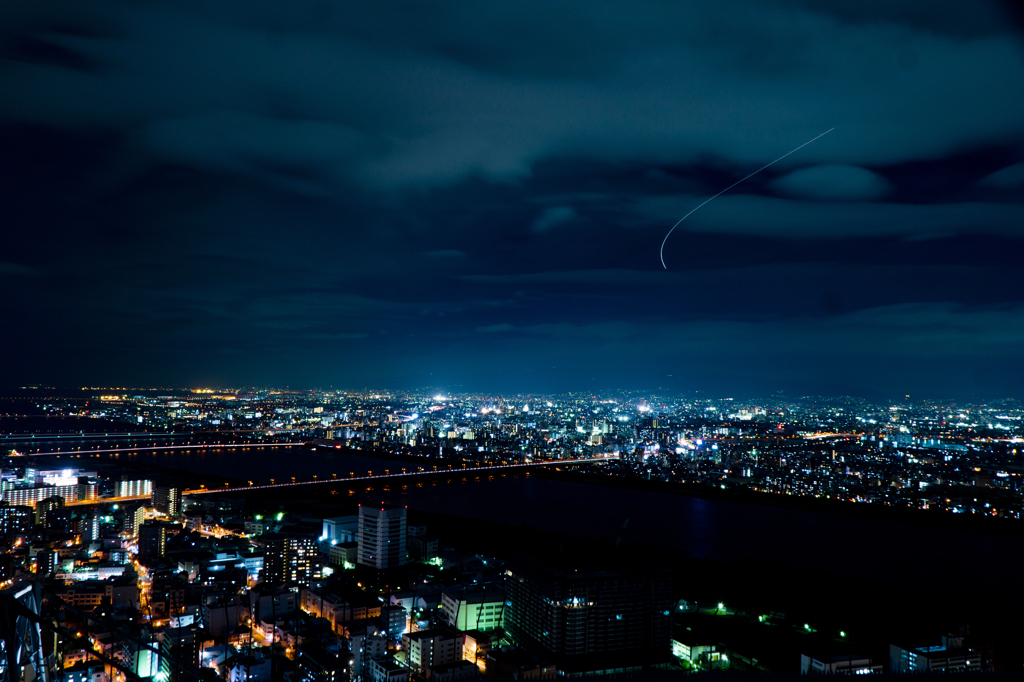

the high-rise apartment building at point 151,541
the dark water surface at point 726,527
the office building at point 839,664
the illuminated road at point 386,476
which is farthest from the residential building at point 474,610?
the illuminated road at point 386,476

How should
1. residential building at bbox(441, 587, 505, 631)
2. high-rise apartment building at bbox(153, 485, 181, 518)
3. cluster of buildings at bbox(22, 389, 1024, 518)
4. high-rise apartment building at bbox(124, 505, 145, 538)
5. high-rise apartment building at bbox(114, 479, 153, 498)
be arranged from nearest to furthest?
residential building at bbox(441, 587, 505, 631)
high-rise apartment building at bbox(124, 505, 145, 538)
high-rise apartment building at bbox(153, 485, 181, 518)
high-rise apartment building at bbox(114, 479, 153, 498)
cluster of buildings at bbox(22, 389, 1024, 518)

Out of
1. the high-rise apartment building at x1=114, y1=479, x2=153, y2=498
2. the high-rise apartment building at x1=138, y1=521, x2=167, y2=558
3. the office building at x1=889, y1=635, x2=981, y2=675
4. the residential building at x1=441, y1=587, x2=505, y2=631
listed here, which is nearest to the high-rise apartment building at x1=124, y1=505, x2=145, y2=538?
the high-rise apartment building at x1=138, y1=521, x2=167, y2=558

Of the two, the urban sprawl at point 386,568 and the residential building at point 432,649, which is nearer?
the urban sprawl at point 386,568

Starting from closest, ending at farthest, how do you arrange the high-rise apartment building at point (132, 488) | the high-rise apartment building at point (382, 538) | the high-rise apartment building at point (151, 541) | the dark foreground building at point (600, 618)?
1. the dark foreground building at point (600, 618)
2. the high-rise apartment building at point (382, 538)
3. the high-rise apartment building at point (151, 541)
4. the high-rise apartment building at point (132, 488)

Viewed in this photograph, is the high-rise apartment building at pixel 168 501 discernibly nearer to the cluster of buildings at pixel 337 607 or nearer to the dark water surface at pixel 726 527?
the cluster of buildings at pixel 337 607

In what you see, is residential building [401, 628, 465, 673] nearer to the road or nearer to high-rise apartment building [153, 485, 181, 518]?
high-rise apartment building [153, 485, 181, 518]

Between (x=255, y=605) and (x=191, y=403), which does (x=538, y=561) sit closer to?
(x=255, y=605)
